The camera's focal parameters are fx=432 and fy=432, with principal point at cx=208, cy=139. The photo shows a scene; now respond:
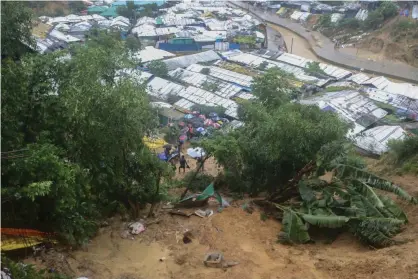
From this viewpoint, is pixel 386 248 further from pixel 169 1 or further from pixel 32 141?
pixel 169 1

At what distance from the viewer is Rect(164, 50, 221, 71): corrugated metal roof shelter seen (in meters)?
30.0

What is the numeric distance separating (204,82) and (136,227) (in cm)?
1805

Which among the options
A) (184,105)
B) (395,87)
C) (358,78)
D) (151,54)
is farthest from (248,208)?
(151,54)

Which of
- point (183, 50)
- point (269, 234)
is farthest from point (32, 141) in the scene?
point (183, 50)

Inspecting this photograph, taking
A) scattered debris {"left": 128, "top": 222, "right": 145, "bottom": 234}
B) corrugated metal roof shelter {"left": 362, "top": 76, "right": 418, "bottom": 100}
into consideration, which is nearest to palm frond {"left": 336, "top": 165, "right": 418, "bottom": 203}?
Result: scattered debris {"left": 128, "top": 222, "right": 145, "bottom": 234}

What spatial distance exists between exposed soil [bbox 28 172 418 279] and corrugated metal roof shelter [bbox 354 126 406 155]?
9.02 meters

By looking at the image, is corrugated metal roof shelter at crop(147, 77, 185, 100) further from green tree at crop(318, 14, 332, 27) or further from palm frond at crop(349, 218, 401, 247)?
green tree at crop(318, 14, 332, 27)

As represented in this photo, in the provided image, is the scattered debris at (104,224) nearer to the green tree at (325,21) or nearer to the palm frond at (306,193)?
the palm frond at (306,193)

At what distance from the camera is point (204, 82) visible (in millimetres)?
27047

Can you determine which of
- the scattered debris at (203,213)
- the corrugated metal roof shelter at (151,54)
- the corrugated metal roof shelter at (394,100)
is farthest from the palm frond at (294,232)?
the corrugated metal roof shelter at (151,54)

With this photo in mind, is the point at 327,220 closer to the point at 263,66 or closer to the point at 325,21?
the point at 263,66

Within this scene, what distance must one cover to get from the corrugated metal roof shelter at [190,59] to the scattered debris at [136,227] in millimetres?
20284

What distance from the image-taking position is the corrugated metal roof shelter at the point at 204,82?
2581 centimetres

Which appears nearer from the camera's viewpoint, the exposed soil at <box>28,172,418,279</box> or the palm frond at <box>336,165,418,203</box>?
the exposed soil at <box>28,172,418,279</box>
